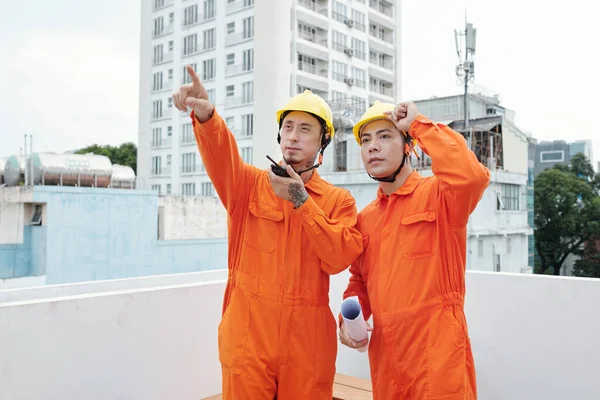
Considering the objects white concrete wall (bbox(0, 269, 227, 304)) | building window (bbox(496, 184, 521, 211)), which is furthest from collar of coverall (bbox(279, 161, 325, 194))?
building window (bbox(496, 184, 521, 211))

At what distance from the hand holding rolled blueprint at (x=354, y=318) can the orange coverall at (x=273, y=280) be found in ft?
0.42

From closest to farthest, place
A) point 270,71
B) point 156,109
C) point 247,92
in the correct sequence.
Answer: point 270,71 < point 247,92 < point 156,109

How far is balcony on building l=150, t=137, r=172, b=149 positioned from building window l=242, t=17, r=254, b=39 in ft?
28.1

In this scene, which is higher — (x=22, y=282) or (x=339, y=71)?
(x=339, y=71)

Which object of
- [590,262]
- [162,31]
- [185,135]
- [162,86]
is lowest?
[590,262]

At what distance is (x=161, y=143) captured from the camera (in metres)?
35.8

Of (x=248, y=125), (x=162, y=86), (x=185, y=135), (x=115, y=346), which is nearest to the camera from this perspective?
(x=115, y=346)

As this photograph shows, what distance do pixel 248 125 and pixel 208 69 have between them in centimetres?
551

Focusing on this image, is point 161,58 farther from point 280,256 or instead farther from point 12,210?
point 280,256

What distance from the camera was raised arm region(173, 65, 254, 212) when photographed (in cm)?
198

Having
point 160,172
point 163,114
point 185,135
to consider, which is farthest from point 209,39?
point 160,172

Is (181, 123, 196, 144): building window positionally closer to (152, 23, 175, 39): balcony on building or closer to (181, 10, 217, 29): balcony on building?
(181, 10, 217, 29): balcony on building

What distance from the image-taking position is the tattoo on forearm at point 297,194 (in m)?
2.05

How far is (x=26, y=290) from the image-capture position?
10.3ft
